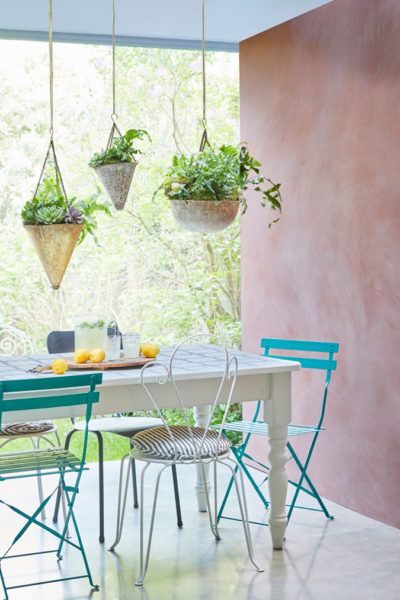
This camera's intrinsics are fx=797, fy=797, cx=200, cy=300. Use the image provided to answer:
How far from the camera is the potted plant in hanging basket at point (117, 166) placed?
338 cm

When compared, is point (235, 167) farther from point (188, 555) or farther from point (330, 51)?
point (188, 555)

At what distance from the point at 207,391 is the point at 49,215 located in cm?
98

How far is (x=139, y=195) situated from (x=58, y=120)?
1033mm

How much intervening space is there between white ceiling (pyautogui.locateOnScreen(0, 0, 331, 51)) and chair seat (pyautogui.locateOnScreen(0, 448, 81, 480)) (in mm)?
2381

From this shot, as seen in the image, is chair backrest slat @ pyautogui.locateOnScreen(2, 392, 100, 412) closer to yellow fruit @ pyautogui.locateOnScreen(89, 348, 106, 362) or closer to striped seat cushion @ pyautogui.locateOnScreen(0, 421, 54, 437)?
yellow fruit @ pyautogui.locateOnScreen(89, 348, 106, 362)

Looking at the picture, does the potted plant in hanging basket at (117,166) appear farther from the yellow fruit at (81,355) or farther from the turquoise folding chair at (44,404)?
the turquoise folding chair at (44,404)

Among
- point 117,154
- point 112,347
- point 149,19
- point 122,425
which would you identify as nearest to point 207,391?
point 112,347

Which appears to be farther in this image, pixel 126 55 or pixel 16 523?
pixel 126 55

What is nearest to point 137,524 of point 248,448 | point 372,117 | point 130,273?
point 248,448

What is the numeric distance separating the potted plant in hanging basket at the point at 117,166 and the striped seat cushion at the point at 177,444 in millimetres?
986

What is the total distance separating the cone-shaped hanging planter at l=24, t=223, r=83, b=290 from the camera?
3285mm

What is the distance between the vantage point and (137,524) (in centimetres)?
398

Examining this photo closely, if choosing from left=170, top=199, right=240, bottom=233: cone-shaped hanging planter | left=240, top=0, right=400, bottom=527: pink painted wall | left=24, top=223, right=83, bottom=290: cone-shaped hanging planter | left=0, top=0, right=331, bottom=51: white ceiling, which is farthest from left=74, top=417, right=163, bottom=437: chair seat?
left=0, top=0, right=331, bottom=51: white ceiling

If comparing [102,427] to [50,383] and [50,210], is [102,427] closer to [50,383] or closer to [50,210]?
[50,383]
